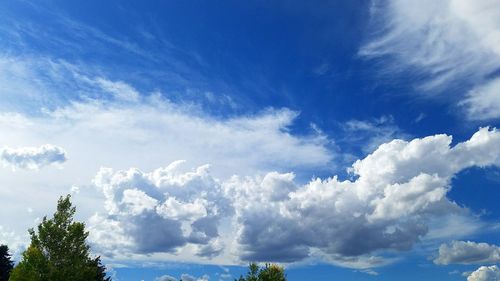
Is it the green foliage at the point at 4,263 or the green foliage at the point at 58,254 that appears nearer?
the green foliage at the point at 58,254

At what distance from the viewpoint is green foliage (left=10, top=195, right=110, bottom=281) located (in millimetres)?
34594

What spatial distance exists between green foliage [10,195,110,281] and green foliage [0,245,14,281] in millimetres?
39279

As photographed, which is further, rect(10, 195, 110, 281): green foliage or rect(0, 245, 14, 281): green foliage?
rect(0, 245, 14, 281): green foliage

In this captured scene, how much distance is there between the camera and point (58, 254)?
119 feet

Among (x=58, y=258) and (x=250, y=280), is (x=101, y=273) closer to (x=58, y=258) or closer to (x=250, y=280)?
(x=250, y=280)

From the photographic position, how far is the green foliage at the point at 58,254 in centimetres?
3459

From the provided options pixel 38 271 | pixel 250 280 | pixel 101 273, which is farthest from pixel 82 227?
pixel 101 273

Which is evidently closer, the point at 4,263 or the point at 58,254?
the point at 58,254

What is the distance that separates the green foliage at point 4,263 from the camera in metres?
69.5

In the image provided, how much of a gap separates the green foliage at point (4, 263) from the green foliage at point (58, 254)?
129ft

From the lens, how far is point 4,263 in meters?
70.8

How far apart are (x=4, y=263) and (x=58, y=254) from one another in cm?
4215

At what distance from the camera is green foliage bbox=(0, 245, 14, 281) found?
228ft

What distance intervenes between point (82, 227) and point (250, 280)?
33.2 metres
